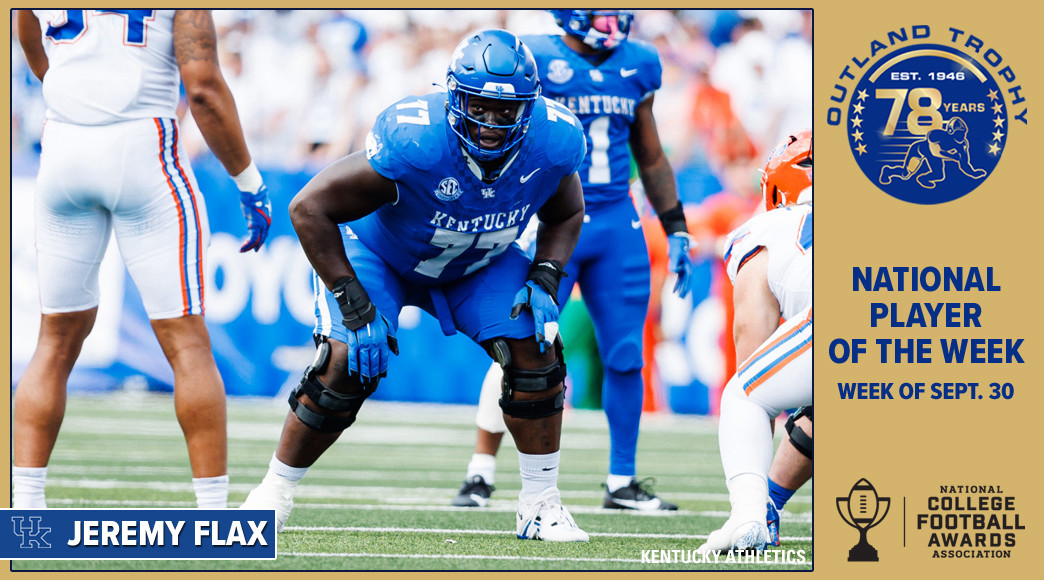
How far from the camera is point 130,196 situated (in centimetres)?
403

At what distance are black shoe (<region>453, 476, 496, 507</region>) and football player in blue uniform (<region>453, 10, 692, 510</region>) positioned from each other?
4cm

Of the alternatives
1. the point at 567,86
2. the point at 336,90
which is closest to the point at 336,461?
the point at 567,86

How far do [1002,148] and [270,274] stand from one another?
22.5 feet

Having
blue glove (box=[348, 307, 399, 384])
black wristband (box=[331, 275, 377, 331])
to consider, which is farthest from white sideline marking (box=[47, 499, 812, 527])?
black wristband (box=[331, 275, 377, 331])

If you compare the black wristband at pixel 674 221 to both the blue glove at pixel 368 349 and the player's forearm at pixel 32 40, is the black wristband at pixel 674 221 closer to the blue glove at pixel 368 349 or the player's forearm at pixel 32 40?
the blue glove at pixel 368 349

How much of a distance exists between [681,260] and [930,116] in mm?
1742

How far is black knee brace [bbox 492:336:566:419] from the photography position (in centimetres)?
419

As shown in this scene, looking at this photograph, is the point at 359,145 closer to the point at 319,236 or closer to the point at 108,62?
the point at 108,62

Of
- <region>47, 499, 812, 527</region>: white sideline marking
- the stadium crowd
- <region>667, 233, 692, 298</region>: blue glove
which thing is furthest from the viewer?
the stadium crowd

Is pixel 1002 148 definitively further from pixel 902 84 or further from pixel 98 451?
pixel 98 451

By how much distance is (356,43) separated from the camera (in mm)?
10258

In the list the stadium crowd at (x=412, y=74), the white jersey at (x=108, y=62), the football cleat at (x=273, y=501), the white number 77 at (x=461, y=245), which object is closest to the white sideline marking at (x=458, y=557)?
the football cleat at (x=273, y=501)

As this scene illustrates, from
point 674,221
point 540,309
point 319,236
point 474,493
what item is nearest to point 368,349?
point 319,236

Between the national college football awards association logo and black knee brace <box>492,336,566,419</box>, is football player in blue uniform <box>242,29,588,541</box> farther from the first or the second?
the national college football awards association logo
